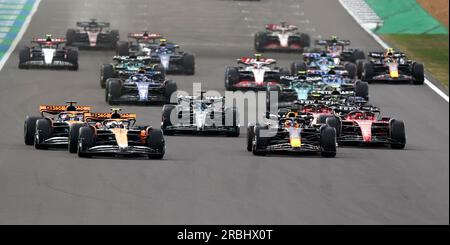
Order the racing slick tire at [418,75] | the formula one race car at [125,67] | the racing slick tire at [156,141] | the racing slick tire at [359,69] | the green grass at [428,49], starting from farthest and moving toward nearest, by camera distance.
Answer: the green grass at [428,49] < the racing slick tire at [359,69] < the racing slick tire at [418,75] < the formula one race car at [125,67] < the racing slick tire at [156,141]

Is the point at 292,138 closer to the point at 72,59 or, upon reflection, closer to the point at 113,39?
the point at 72,59

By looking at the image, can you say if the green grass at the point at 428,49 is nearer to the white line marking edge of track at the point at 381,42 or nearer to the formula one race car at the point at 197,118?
the white line marking edge of track at the point at 381,42

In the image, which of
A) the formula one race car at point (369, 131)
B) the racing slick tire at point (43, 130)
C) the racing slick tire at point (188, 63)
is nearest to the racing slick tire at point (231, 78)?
the racing slick tire at point (188, 63)

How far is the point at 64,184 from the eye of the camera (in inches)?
1378

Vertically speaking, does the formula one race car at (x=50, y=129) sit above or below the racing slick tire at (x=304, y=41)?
below

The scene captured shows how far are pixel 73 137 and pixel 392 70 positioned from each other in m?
23.7

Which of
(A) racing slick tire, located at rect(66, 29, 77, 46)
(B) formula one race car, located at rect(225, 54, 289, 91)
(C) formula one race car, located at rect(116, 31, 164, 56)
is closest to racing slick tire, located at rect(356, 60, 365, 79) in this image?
(B) formula one race car, located at rect(225, 54, 289, 91)

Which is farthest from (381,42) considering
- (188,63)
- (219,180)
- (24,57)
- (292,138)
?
(219,180)

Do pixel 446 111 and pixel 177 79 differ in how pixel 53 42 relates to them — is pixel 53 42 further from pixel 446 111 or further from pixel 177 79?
pixel 446 111

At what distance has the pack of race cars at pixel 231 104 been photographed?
1565 inches

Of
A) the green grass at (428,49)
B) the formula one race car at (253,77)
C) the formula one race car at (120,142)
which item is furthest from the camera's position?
the green grass at (428,49)

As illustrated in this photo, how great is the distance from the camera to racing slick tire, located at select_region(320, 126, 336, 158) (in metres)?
39.8

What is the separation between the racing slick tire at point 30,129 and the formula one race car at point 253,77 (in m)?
16.7

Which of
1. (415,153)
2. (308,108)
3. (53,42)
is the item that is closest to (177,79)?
(53,42)
